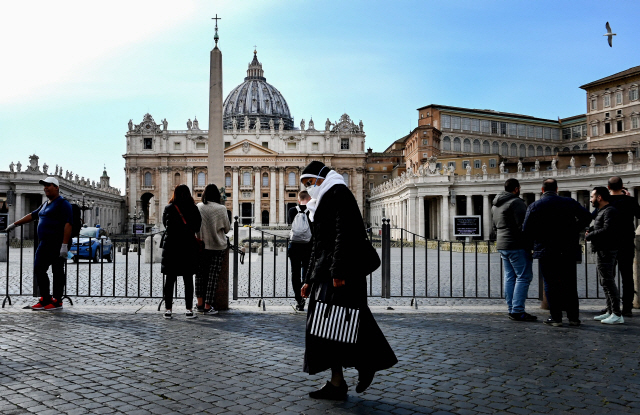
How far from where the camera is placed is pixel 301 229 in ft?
27.6

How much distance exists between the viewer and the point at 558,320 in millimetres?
7035

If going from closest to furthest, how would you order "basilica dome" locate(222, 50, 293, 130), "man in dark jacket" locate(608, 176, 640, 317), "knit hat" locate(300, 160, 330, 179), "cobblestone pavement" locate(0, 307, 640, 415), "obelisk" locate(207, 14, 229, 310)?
"cobblestone pavement" locate(0, 307, 640, 415)
"knit hat" locate(300, 160, 330, 179)
"man in dark jacket" locate(608, 176, 640, 317)
"obelisk" locate(207, 14, 229, 310)
"basilica dome" locate(222, 50, 293, 130)

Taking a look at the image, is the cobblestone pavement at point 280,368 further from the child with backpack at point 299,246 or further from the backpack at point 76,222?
the backpack at point 76,222

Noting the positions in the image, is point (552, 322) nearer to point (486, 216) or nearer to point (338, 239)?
point (338, 239)

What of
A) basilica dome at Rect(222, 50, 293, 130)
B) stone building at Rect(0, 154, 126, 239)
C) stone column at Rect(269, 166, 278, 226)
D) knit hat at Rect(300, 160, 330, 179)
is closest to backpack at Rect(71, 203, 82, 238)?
knit hat at Rect(300, 160, 330, 179)

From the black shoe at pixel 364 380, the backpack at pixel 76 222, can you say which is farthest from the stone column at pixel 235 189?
the black shoe at pixel 364 380

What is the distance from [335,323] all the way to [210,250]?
429cm

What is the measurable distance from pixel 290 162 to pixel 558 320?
80.7 metres

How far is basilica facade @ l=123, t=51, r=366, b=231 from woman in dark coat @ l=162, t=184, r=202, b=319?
7606 centimetres

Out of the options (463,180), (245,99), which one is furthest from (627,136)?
(245,99)

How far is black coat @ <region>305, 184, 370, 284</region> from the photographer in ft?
13.6

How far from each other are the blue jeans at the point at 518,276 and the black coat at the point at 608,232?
940mm

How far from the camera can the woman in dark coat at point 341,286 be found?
4.13m

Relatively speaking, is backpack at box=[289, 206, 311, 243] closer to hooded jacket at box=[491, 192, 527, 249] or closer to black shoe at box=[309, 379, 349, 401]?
hooded jacket at box=[491, 192, 527, 249]
